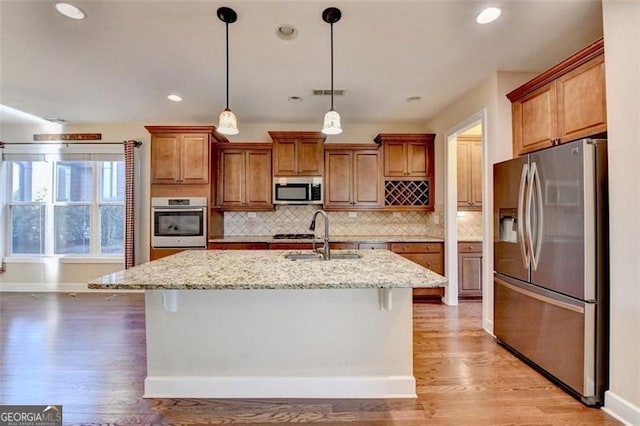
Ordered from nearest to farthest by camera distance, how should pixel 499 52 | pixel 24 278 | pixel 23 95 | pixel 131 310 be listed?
pixel 499 52, pixel 23 95, pixel 131 310, pixel 24 278

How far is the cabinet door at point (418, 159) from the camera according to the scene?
4547mm

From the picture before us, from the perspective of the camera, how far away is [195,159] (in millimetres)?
4133

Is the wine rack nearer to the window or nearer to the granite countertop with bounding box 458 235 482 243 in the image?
the granite countertop with bounding box 458 235 482 243

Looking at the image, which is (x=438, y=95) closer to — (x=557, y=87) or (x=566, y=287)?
(x=557, y=87)

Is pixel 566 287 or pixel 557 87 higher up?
pixel 557 87

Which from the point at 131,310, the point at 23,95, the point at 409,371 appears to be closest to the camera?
the point at 409,371

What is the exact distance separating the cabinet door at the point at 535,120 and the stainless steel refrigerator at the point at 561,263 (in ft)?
1.14

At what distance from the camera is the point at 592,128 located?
211 centimetres

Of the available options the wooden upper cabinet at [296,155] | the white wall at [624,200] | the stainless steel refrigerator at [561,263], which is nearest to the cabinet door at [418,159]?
the wooden upper cabinet at [296,155]

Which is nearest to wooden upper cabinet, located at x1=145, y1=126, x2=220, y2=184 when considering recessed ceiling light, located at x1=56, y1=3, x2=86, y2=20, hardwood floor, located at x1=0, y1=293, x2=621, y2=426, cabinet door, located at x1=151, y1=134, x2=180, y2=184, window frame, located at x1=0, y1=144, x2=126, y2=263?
cabinet door, located at x1=151, y1=134, x2=180, y2=184

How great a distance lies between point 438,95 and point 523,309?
8.11 ft

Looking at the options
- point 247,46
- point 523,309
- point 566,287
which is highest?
point 247,46

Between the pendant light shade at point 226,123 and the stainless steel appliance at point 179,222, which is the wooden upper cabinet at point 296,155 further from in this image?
the pendant light shade at point 226,123

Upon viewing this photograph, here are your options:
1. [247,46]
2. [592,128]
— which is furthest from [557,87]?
[247,46]
